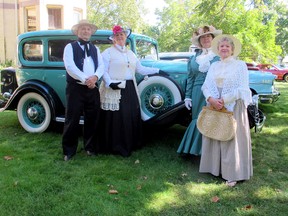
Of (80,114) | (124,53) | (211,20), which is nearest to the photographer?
(80,114)

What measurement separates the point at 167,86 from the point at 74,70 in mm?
1491

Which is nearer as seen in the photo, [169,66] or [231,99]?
[231,99]

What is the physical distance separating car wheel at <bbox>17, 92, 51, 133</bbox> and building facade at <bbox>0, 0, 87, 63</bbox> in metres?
13.1

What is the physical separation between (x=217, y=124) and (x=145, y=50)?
2.67m

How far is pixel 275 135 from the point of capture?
608 centimetres

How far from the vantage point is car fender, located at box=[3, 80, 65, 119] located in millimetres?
5598

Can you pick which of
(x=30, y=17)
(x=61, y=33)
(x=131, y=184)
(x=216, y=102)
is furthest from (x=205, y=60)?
(x=30, y=17)

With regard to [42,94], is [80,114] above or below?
below

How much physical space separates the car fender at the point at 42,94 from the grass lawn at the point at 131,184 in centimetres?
64

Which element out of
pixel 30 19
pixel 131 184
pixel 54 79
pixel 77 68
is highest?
pixel 30 19

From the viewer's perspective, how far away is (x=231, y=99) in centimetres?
365

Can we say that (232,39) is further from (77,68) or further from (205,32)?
(77,68)

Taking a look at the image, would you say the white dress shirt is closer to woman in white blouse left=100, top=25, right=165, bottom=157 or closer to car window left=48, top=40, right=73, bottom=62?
woman in white blouse left=100, top=25, right=165, bottom=157

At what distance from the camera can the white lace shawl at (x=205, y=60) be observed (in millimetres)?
4094
